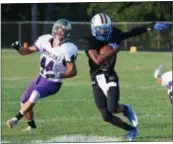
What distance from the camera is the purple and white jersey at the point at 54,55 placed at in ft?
24.2

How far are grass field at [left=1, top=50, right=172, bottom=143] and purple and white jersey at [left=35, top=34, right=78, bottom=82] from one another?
0.74 meters

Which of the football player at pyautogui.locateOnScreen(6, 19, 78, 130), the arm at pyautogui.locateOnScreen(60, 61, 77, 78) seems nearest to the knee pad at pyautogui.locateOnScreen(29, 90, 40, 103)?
the football player at pyautogui.locateOnScreen(6, 19, 78, 130)

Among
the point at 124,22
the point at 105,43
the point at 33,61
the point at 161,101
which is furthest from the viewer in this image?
the point at 124,22

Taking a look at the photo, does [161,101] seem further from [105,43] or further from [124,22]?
[124,22]

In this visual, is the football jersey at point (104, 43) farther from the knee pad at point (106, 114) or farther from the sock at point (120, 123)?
the sock at point (120, 123)

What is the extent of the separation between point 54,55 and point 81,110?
2.44 m

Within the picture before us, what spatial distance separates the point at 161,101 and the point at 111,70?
3.58 metres

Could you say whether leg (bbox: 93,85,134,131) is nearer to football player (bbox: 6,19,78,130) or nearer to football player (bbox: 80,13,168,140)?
football player (bbox: 80,13,168,140)

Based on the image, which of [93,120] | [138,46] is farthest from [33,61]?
[93,120]

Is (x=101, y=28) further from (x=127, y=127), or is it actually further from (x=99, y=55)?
(x=127, y=127)

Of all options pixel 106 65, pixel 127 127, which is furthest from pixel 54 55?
pixel 127 127

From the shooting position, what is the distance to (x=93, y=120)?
8750mm

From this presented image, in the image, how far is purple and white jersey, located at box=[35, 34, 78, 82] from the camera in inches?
290

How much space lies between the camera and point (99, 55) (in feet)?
23.7
